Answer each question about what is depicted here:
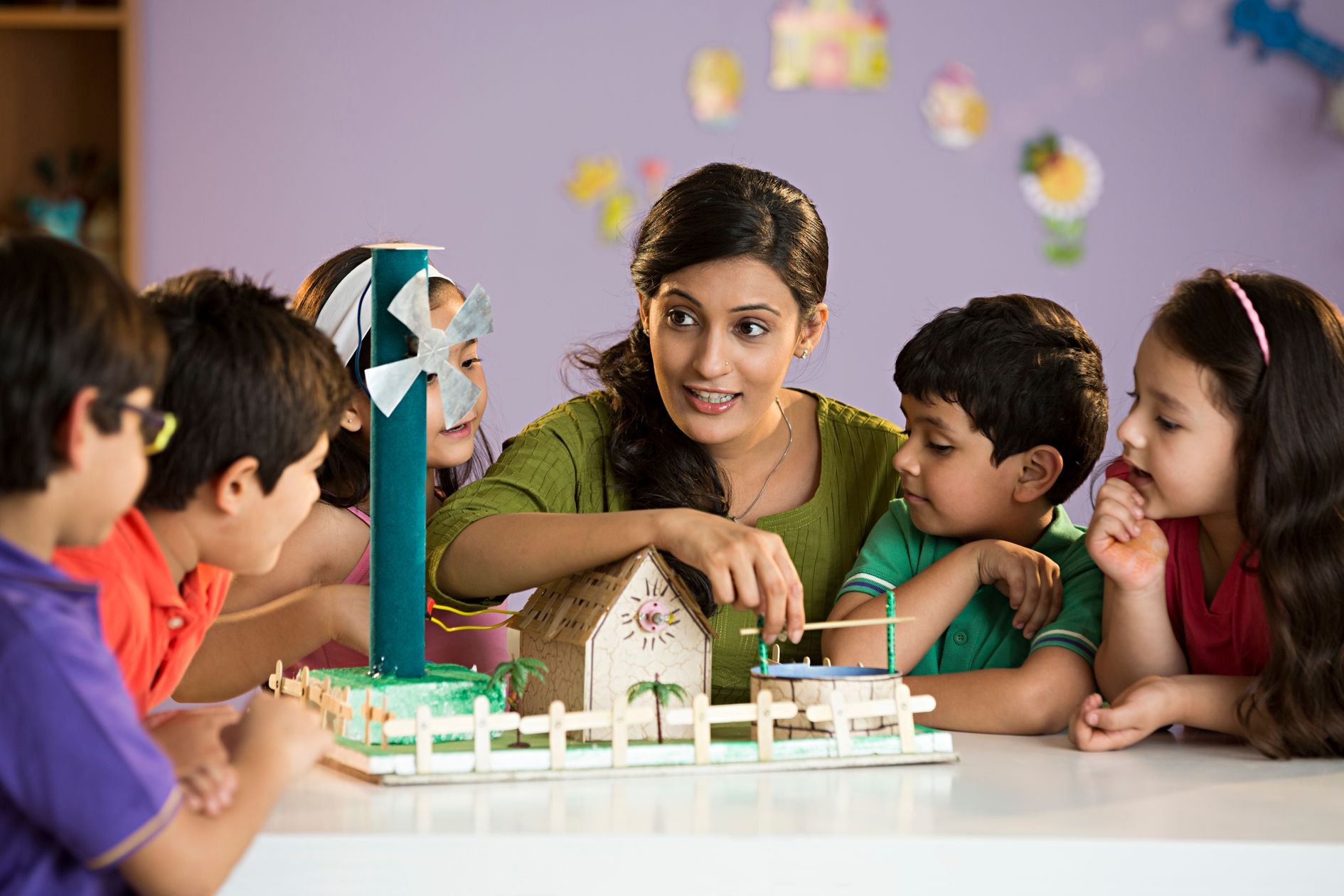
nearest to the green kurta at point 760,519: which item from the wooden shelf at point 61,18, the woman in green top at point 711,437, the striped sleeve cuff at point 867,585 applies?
the woman in green top at point 711,437

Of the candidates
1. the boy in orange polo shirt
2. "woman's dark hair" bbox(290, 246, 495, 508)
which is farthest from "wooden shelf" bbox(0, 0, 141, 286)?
the boy in orange polo shirt

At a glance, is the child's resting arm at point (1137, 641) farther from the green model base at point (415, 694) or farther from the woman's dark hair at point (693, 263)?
the green model base at point (415, 694)

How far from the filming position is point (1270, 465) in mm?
1215

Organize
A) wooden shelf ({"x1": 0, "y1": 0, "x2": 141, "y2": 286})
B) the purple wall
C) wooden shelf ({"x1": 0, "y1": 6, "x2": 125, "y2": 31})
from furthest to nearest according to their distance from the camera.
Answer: the purple wall → wooden shelf ({"x1": 0, "y1": 0, "x2": 141, "y2": 286}) → wooden shelf ({"x1": 0, "y1": 6, "x2": 125, "y2": 31})

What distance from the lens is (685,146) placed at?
11.8 ft

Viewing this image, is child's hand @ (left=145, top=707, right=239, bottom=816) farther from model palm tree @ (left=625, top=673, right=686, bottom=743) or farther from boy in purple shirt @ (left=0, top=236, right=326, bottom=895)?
model palm tree @ (left=625, top=673, right=686, bottom=743)

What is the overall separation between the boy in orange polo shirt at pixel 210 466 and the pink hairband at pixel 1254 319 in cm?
81

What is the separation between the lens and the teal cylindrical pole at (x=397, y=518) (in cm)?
115

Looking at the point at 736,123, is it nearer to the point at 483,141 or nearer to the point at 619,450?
the point at 483,141

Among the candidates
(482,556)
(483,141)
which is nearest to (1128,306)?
(483,141)

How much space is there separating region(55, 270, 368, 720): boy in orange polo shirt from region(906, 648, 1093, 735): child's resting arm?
2.12 ft

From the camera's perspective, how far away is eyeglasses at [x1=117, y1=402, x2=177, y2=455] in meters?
0.80

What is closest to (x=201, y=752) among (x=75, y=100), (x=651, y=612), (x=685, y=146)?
(x=651, y=612)

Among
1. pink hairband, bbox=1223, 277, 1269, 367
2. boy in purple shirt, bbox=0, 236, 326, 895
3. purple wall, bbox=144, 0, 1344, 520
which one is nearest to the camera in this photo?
boy in purple shirt, bbox=0, 236, 326, 895
